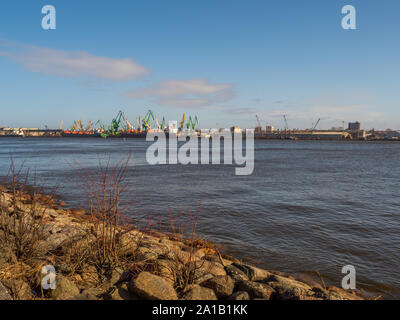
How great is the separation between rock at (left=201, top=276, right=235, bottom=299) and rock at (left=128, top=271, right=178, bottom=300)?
73 centimetres

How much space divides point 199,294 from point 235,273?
128 centimetres

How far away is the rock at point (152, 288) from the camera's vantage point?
144 inches

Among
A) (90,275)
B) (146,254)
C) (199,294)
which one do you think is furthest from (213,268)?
(90,275)

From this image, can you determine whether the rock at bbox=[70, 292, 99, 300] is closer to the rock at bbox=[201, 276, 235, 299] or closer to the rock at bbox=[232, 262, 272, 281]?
the rock at bbox=[201, 276, 235, 299]

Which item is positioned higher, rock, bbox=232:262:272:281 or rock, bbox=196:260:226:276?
rock, bbox=196:260:226:276

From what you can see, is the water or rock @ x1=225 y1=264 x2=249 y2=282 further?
the water

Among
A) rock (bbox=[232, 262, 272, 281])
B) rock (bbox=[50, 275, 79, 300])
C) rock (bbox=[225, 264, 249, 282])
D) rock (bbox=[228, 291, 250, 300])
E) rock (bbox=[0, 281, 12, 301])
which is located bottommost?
rock (bbox=[232, 262, 272, 281])

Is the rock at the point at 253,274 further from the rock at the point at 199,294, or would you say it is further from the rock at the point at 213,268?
the rock at the point at 199,294

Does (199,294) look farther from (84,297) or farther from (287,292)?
(84,297)

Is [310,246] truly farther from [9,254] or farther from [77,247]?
[9,254]

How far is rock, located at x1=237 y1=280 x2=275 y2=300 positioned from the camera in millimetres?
4176

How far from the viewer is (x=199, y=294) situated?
390cm

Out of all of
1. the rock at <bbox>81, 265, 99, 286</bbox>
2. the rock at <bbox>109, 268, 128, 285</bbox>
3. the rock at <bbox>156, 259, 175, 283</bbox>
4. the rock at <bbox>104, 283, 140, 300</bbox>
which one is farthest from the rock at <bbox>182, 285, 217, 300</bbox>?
the rock at <bbox>81, 265, 99, 286</bbox>
